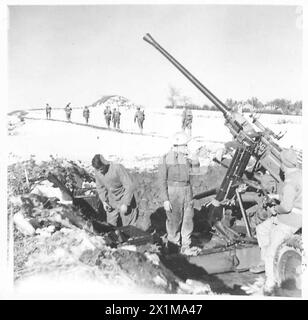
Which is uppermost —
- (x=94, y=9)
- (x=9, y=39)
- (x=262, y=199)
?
(x=94, y=9)

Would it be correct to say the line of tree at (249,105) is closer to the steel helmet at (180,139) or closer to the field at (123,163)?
the field at (123,163)

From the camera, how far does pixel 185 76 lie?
20.3 feet

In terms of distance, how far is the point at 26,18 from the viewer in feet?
20.0

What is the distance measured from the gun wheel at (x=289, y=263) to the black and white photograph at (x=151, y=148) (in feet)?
0.06

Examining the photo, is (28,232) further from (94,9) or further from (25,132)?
(94,9)

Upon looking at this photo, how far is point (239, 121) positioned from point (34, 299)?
137 inches

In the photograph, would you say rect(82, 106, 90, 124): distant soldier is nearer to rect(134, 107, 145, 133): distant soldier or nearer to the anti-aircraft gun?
rect(134, 107, 145, 133): distant soldier

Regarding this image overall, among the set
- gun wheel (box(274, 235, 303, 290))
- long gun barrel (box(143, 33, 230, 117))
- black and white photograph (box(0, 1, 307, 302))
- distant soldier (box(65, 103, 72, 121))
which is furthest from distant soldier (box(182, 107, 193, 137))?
gun wheel (box(274, 235, 303, 290))

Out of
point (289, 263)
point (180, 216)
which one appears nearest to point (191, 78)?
point (180, 216)

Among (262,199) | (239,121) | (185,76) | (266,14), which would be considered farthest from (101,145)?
(266,14)

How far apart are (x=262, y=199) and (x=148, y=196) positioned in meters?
1.51

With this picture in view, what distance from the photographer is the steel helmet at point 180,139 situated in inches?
241

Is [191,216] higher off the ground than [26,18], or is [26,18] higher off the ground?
[26,18]

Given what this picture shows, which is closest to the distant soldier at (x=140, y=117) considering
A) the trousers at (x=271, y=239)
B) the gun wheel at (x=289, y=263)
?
the trousers at (x=271, y=239)
